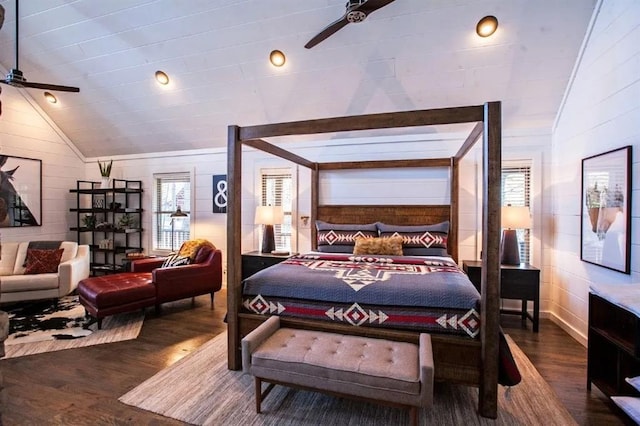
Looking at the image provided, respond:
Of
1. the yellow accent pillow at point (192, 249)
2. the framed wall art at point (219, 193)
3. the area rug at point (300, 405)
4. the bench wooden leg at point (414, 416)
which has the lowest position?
the area rug at point (300, 405)

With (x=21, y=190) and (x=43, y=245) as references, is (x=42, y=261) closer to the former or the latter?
(x=43, y=245)

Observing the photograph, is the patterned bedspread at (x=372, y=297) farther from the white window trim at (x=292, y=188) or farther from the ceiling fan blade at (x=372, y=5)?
the white window trim at (x=292, y=188)

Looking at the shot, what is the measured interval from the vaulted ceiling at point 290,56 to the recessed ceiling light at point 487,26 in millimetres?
51

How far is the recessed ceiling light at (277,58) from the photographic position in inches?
142

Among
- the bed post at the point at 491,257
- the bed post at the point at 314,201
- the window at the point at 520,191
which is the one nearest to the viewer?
the bed post at the point at 491,257

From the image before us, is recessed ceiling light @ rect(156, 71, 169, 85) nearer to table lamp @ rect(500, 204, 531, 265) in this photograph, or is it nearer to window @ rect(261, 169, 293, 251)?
window @ rect(261, 169, 293, 251)

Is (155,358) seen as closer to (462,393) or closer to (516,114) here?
(462,393)

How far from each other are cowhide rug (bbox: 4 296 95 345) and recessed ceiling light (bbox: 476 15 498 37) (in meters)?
4.98

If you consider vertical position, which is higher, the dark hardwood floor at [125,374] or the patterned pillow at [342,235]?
the patterned pillow at [342,235]

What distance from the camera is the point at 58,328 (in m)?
3.48

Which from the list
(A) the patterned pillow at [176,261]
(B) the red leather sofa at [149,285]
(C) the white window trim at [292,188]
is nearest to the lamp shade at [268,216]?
(C) the white window trim at [292,188]

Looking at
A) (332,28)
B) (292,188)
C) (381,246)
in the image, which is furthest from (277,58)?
(381,246)

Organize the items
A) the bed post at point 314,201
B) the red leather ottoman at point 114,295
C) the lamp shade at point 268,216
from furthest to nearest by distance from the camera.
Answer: the bed post at point 314,201 → the lamp shade at point 268,216 → the red leather ottoman at point 114,295

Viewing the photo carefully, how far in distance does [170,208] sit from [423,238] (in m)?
4.46
